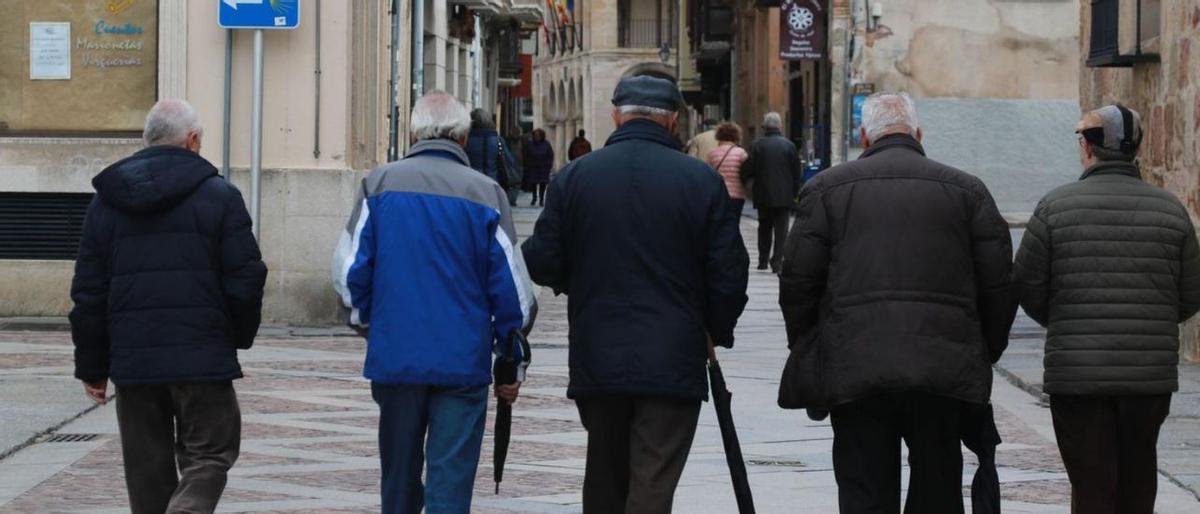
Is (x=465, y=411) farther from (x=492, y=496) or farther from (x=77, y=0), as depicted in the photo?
(x=77, y=0)

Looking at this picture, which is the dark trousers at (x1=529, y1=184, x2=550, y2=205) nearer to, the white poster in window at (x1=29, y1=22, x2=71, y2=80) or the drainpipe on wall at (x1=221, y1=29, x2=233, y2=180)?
the white poster in window at (x1=29, y1=22, x2=71, y2=80)

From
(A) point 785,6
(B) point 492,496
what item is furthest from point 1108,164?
(A) point 785,6

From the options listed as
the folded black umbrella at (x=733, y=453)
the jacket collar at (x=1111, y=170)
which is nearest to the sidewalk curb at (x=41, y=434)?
the folded black umbrella at (x=733, y=453)

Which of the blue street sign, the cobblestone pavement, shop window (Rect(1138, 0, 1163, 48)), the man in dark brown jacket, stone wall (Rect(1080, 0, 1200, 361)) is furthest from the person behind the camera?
the blue street sign

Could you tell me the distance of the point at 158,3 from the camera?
54.5 feet

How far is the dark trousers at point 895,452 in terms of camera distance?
6621 mm

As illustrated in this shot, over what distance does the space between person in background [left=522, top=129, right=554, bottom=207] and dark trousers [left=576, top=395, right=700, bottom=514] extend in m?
35.9

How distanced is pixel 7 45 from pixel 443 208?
10.8 metres

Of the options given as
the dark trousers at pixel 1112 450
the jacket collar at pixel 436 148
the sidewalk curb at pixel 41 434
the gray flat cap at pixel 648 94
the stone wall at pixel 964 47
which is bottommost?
the sidewalk curb at pixel 41 434

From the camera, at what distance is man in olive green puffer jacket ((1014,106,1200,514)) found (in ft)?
23.2

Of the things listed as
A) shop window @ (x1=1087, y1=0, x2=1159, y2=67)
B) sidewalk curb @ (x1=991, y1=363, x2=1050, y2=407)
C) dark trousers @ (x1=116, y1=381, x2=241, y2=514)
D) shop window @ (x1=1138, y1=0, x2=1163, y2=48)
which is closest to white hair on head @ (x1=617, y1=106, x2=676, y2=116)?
dark trousers @ (x1=116, y1=381, x2=241, y2=514)

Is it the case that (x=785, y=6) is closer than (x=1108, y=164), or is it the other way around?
(x=1108, y=164)

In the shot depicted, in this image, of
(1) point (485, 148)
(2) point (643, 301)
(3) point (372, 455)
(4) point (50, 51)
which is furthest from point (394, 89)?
(2) point (643, 301)

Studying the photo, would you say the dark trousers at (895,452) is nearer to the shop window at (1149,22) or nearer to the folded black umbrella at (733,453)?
the folded black umbrella at (733,453)
